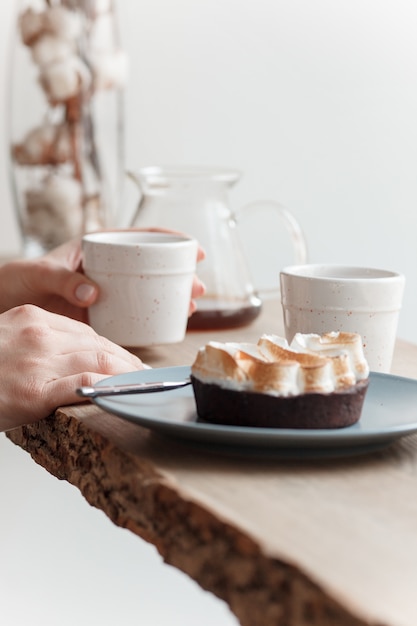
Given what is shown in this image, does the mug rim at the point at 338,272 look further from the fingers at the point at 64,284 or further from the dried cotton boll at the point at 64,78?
the dried cotton boll at the point at 64,78

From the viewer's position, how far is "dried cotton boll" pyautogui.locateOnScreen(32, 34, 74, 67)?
5.59 ft

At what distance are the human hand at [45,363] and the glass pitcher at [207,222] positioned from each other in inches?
13.2

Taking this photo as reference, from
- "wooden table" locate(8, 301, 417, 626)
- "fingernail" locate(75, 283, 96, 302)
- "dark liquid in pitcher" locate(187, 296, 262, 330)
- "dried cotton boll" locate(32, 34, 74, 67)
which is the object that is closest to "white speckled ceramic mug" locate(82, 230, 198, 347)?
"fingernail" locate(75, 283, 96, 302)

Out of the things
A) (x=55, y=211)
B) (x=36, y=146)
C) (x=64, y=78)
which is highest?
(x=64, y=78)

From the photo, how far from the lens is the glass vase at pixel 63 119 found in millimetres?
1693

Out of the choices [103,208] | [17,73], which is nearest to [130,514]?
[103,208]

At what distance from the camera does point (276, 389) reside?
2.06ft

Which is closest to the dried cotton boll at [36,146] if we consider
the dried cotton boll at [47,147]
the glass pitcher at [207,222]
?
the dried cotton boll at [47,147]

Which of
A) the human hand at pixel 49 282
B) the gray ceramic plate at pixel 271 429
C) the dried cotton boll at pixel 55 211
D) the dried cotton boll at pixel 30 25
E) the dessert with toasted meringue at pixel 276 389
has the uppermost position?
the dried cotton boll at pixel 30 25

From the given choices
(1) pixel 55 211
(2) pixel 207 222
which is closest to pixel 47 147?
(1) pixel 55 211

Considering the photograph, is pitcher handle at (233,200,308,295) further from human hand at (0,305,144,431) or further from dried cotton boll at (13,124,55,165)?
dried cotton boll at (13,124,55,165)

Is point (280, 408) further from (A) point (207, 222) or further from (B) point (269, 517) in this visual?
(A) point (207, 222)

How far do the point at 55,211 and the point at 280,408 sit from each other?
3.70ft

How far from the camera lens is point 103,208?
5.73ft
